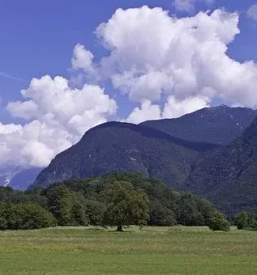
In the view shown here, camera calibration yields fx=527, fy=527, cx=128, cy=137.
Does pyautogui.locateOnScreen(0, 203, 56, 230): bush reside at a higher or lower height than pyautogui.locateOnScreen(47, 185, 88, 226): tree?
lower

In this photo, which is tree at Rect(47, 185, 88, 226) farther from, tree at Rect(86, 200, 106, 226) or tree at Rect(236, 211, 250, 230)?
tree at Rect(236, 211, 250, 230)

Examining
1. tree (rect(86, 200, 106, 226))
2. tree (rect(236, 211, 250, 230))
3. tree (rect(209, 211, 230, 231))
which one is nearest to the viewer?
tree (rect(209, 211, 230, 231))

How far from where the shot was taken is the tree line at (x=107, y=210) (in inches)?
4429

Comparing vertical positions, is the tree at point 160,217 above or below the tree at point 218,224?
above

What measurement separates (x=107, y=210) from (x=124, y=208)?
429cm

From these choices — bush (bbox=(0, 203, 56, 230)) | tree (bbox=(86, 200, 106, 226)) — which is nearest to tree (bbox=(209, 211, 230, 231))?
bush (bbox=(0, 203, 56, 230))

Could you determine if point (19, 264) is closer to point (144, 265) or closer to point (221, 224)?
point (144, 265)

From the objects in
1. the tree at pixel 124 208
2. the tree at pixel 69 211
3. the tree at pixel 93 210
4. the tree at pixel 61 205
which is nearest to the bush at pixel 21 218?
the tree at pixel 124 208

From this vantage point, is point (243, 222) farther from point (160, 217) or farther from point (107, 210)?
point (107, 210)

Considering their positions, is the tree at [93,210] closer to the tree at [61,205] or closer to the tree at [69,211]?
the tree at [69,211]

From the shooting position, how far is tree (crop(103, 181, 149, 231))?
111000 mm

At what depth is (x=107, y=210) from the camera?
11281 cm

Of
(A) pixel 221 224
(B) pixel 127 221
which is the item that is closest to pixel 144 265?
(B) pixel 127 221

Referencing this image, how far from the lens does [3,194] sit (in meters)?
198
